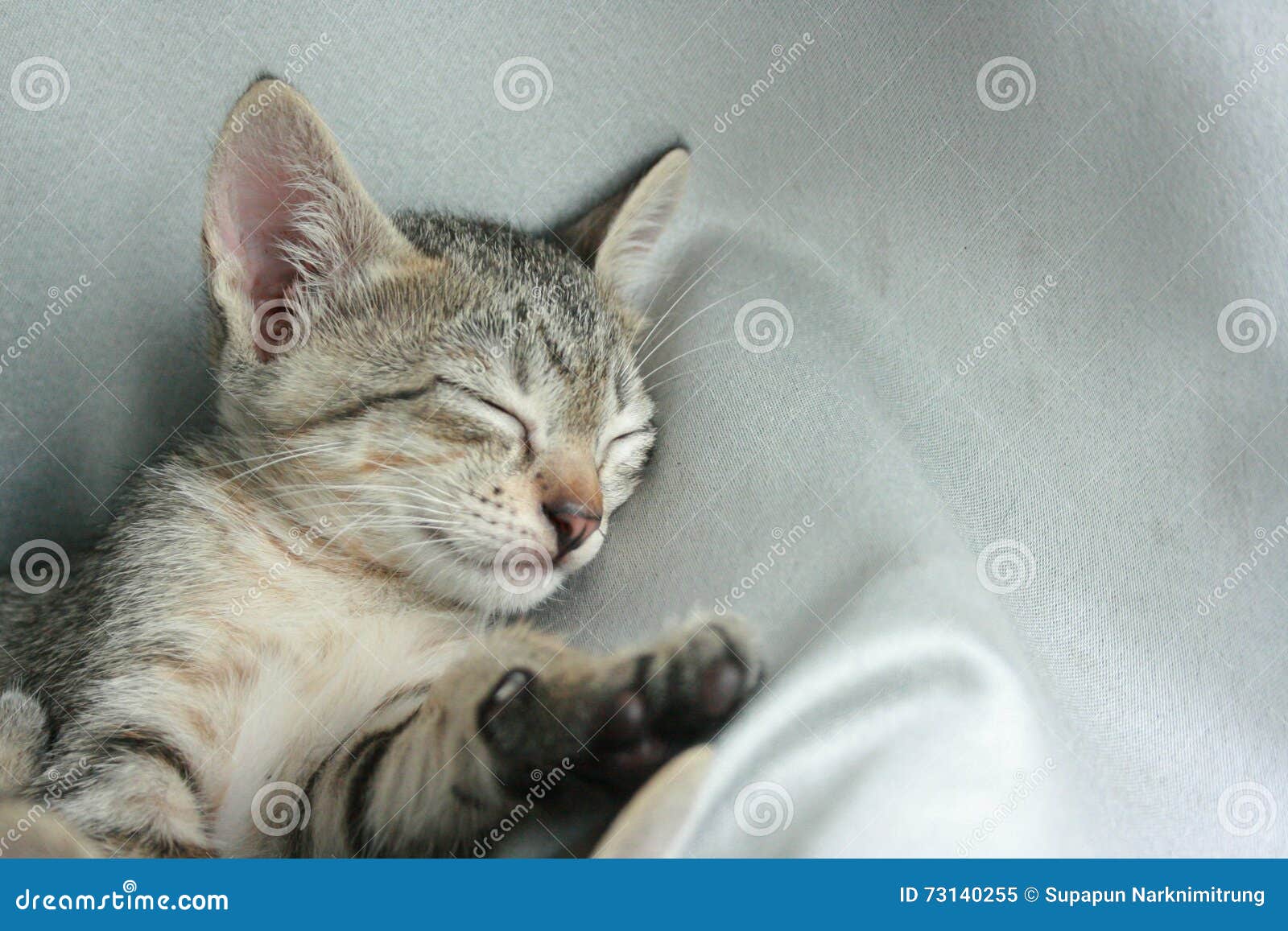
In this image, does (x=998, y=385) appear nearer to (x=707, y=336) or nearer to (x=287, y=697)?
(x=707, y=336)

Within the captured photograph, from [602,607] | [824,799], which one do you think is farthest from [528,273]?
[824,799]

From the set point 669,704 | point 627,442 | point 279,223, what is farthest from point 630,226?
point 669,704

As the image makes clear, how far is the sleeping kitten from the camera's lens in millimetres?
722

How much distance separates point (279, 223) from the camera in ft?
2.75

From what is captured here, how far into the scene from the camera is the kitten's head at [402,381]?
2.55ft

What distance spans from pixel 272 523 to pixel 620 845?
0.41 m

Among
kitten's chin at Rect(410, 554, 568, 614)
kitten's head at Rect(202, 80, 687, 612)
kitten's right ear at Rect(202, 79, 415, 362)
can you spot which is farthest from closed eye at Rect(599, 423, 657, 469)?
kitten's right ear at Rect(202, 79, 415, 362)

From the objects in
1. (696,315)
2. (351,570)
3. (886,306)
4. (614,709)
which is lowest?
(351,570)

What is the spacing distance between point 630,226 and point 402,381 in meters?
0.30

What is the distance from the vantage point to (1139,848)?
792 mm

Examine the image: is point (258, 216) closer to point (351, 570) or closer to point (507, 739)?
point (351, 570)


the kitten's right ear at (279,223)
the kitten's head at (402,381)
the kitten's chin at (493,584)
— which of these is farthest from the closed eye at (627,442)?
the kitten's right ear at (279,223)

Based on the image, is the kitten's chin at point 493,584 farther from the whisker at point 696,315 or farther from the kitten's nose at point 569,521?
the whisker at point 696,315

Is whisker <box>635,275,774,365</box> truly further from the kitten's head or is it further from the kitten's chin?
the kitten's chin
